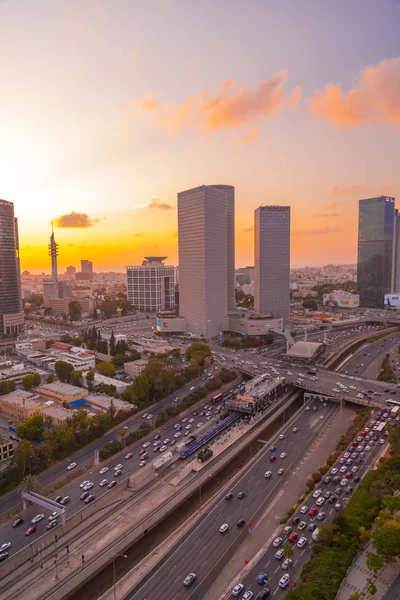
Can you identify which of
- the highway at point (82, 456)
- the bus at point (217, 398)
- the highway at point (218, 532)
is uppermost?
the bus at point (217, 398)

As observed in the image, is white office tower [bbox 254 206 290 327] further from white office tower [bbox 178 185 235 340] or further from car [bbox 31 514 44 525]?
car [bbox 31 514 44 525]

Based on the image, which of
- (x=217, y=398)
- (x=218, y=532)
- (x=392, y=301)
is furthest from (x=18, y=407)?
(x=392, y=301)

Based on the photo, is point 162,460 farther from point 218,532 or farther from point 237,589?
point 237,589

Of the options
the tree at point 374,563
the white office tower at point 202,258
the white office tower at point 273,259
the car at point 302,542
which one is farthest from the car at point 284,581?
the white office tower at point 273,259

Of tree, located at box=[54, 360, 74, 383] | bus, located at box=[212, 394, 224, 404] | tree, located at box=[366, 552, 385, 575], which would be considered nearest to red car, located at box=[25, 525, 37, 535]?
tree, located at box=[366, 552, 385, 575]

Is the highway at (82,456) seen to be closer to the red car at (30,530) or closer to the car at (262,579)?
the red car at (30,530)

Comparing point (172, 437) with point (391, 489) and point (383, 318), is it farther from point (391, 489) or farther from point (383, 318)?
point (383, 318)
